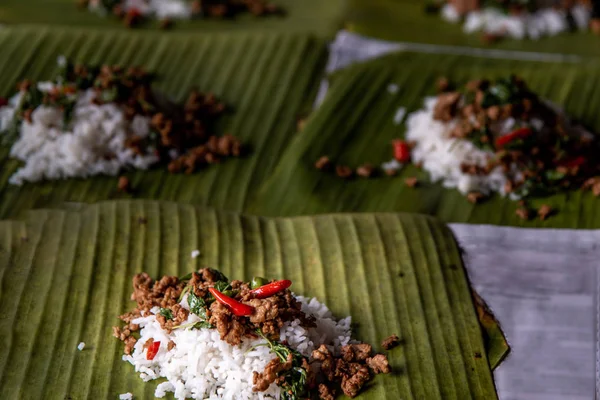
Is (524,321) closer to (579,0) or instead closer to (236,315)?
(236,315)

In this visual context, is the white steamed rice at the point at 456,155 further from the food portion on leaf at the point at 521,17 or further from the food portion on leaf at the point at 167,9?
the food portion on leaf at the point at 167,9

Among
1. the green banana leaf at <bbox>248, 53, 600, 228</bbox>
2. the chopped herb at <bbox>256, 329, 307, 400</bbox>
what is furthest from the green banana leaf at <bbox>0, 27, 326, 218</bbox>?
the chopped herb at <bbox>256, 329, 307, 400</bbox>

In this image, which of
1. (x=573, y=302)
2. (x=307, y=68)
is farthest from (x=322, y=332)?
(x=307, y=68)

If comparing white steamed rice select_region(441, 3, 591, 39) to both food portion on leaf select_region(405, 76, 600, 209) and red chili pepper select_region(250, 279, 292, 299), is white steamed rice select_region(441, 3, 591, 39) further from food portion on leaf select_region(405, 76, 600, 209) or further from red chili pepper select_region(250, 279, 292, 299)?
red chili pepper select_region(250, 279, 292, 299)

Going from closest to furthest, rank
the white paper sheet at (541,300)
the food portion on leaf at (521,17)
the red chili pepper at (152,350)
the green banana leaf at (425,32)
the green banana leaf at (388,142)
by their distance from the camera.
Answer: the red chili pepper at (152,350), the white paper sheet at (541,300), the green banana leaf at (388,142), the green banana leaf at (425,32), the food portion on leaf at (521,17)

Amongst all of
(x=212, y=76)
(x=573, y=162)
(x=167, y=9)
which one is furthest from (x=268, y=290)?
(x=167, y=9)

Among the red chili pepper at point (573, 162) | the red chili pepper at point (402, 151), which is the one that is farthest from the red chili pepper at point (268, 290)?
the red chili pepper at point (573, 162)
